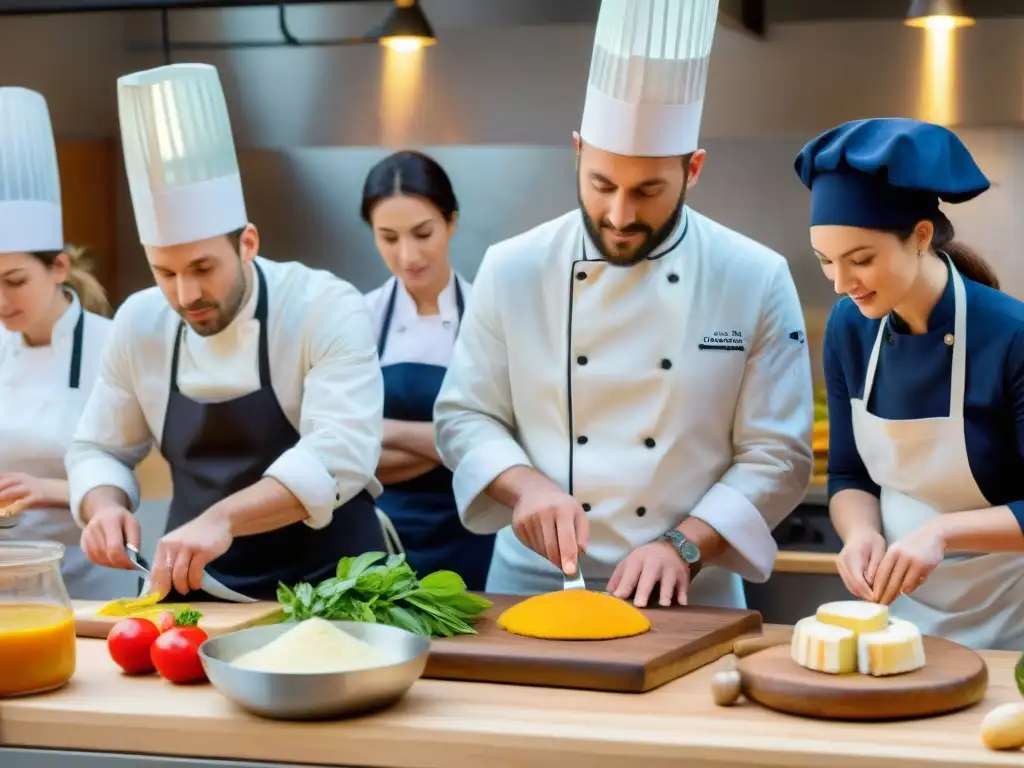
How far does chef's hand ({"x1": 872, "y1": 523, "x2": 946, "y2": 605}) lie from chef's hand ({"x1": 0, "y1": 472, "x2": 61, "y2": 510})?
1.65 meters

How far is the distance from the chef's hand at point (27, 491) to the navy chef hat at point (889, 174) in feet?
5.36

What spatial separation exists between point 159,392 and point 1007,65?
7.98ft

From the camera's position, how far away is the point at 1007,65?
3688mm

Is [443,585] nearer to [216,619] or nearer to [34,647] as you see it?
[216,619]

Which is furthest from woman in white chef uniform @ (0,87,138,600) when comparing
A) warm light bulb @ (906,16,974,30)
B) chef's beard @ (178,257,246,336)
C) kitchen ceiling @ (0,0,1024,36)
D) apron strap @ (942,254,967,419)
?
warm light bulb @ (906,16,974,30)

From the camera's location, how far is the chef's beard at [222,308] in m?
2.32

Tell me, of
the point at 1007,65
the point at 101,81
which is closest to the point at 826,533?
the point at 1007,65

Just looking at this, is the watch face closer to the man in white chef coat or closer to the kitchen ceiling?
the man in white chef coat

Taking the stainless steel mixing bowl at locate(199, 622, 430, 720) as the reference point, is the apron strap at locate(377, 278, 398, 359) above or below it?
above

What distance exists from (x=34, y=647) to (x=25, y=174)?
1455 millimetres

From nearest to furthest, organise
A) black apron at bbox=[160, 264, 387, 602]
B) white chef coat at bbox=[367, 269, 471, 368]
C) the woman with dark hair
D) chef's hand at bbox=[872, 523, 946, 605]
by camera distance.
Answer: chef's hand at bbox=[872, 523, 946, 605] < black apron at bbox=[160, 264, 387, 602] < the woman with dark hair < white chef coat at bbox=[367, 269, 471, 368]

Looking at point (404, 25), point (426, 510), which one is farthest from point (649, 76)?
point (404, 25)

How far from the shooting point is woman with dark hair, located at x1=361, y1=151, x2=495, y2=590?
3193mm

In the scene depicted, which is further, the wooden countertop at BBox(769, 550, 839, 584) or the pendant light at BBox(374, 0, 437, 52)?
the pendant light at BBox(374, 0, 437, 52)
